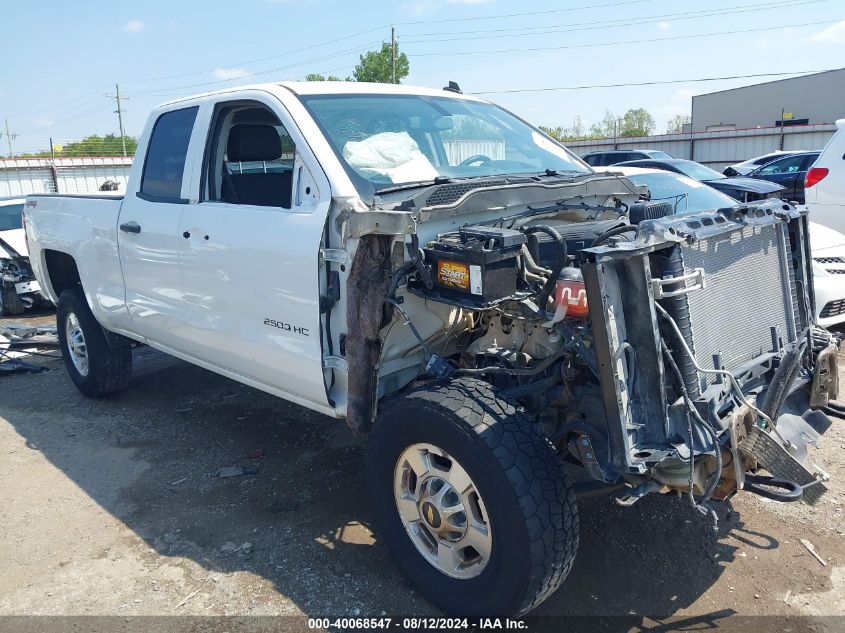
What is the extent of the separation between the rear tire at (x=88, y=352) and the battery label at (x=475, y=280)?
3.95 meters

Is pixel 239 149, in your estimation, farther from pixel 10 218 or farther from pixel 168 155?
pixel 10 218

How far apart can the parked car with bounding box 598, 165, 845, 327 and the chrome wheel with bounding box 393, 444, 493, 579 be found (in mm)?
2583

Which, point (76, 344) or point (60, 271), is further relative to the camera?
point (60, 271)

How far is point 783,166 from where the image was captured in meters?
15.8

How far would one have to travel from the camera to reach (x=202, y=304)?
4.24 meters

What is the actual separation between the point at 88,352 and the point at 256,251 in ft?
9.36

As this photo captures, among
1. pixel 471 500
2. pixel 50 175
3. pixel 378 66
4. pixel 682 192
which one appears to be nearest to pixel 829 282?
pixel 682 192

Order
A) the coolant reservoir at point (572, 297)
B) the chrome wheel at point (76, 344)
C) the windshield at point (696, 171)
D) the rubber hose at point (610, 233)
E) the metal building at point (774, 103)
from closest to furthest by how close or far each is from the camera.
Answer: the coolant reservoir at point (572, 297) < the rubber hose at point (610, 233) < the chrome wheel at point (76, 344) < the windshield at point (696, 171) < the metal building at point (774, 103)

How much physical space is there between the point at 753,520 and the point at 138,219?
4.08 meters

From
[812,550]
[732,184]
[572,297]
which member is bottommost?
[812,550]

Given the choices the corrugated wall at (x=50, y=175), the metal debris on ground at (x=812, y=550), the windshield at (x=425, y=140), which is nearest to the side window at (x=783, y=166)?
the windshield at (x=425, y=140)

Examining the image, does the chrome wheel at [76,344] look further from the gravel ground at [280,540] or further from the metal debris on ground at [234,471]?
the metal debris on ground at [234,471]

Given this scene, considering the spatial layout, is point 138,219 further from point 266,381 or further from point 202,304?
point 266,381

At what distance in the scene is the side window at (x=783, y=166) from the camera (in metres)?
15.5
